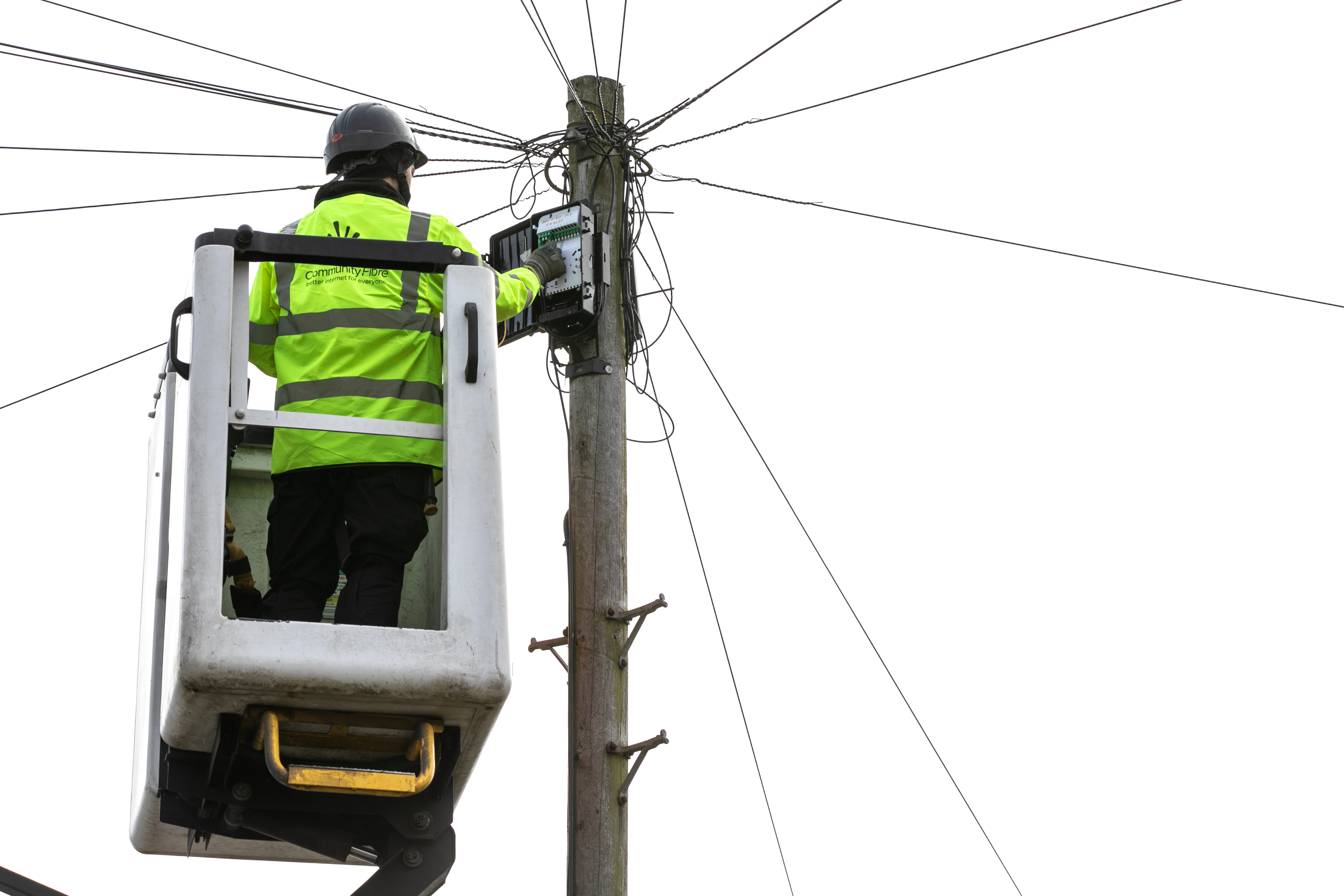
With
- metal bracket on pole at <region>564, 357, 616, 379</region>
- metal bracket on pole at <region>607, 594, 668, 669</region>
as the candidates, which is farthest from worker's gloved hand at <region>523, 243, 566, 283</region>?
metal bracket on pole at <region>607, 594, 668, 669</region>

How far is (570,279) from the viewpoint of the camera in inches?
261

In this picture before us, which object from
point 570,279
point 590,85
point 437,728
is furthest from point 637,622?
point 590,85

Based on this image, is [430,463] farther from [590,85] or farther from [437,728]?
[590,85]

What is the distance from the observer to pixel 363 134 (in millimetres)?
5168

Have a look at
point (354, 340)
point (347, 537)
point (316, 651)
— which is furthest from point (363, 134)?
point (316, 651)

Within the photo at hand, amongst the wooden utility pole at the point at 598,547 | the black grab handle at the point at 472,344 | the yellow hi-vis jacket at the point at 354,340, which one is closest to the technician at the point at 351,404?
the yellow hi-vis jacket at the point at 354,340

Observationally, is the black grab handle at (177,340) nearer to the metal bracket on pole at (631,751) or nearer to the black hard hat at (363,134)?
the black hard hat at (363,134)

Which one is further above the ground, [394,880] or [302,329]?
[302,329]

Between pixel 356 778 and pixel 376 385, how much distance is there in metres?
1.10

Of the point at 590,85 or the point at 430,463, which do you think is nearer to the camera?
the point at 430,463

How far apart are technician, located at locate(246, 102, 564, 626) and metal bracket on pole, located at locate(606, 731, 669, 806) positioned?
158 cm

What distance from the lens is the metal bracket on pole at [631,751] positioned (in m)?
6.08

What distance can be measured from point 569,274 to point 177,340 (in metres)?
2.04

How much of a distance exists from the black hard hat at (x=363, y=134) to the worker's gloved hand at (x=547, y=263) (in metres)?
1.39
